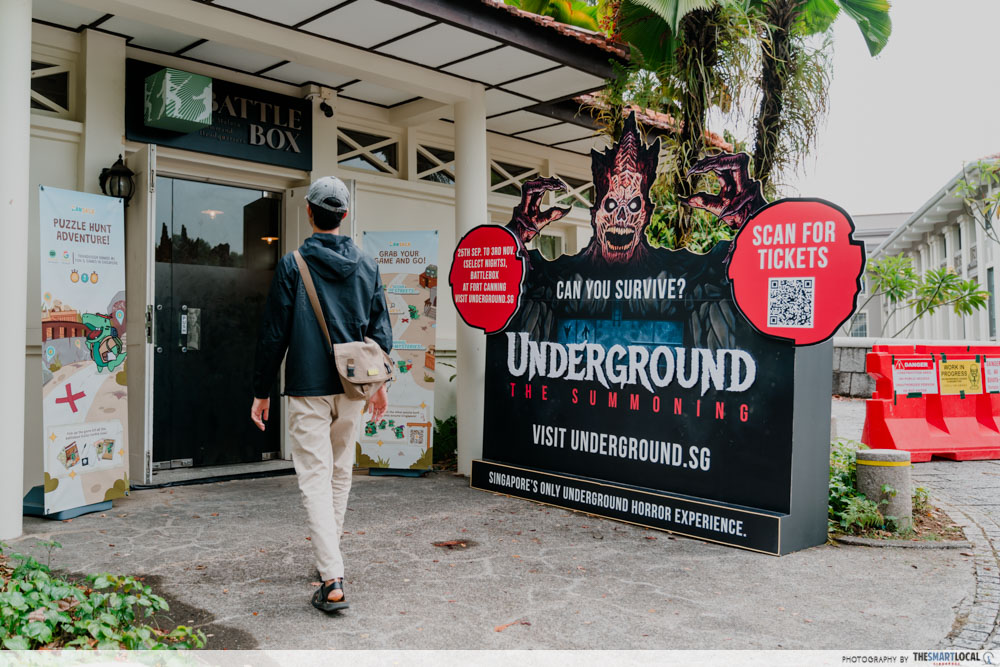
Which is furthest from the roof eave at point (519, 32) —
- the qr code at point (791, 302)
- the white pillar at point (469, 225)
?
the qr code at point (791, 302)

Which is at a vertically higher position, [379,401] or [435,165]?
[435,165]

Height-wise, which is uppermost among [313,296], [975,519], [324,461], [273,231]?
[273,231]

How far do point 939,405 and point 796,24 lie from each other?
4565 millimetres

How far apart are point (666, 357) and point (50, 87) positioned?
18.2 feet

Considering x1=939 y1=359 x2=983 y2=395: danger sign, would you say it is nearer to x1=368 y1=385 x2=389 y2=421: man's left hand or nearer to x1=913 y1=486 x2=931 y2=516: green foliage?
x1=913 y1=486 x2=931 y2=516: green foliage

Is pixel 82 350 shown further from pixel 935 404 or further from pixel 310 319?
pixel 935 404

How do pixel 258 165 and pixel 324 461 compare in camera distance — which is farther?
pixel 258 165

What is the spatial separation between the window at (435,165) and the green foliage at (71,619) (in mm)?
6643

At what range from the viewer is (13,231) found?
16.2ft

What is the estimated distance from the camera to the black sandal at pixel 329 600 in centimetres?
367

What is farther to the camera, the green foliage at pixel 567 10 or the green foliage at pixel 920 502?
the green foliage at pixel 567 10

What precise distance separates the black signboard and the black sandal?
483cm

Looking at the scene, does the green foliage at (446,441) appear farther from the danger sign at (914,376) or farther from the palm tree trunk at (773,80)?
the danger sign at (914,376)

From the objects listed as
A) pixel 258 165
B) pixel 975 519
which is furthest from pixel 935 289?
pixel 258 165
